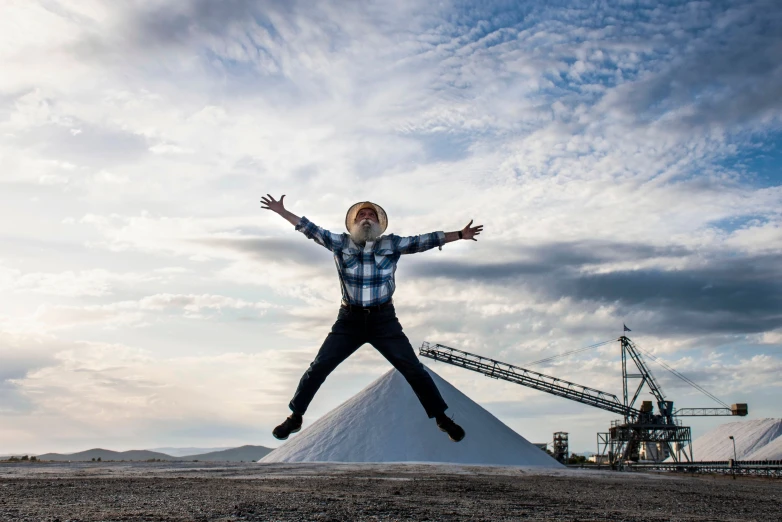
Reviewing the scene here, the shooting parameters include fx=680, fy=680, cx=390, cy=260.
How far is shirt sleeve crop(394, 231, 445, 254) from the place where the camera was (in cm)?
567

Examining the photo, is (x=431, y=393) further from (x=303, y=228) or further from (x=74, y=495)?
(x=74, y=495)

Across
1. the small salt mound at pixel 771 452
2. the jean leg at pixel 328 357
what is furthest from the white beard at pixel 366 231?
the small salt mound at pixel 771 452

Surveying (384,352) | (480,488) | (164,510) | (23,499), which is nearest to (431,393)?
(384,352)

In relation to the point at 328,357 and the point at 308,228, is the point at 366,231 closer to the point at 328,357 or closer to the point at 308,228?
the point at 308,228

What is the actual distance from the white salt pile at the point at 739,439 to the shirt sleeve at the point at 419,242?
87018 millimetres

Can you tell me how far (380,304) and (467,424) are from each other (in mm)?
30461

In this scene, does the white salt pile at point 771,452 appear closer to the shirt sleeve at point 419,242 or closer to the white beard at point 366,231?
the shirt sleeve at point 419,242

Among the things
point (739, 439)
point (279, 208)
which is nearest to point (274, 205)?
point (279, 208)

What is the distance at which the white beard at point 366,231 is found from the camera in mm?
5551

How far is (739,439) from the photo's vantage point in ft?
288

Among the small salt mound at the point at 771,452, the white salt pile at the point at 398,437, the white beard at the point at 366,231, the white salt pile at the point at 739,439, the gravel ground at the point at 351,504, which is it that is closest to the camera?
the white beard at the point at 366,231

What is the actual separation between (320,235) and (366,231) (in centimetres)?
41

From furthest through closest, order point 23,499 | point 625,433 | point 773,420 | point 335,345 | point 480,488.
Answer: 1. point 773,420
2. point 625,433
3. point 480,488
4. point 23,499
5. point 335,345

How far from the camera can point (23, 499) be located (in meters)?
8.51
